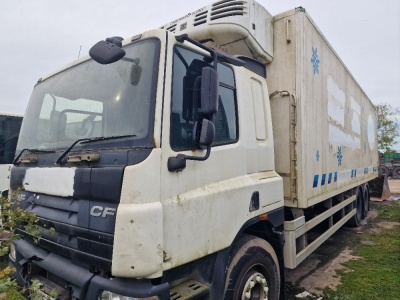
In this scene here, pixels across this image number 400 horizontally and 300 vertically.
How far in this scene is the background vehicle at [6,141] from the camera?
18.2ft

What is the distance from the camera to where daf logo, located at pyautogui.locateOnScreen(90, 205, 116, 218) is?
1.84 m

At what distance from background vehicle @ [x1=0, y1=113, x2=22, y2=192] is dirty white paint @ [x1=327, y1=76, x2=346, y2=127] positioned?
18.4 ft

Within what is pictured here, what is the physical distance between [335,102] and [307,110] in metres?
1.56

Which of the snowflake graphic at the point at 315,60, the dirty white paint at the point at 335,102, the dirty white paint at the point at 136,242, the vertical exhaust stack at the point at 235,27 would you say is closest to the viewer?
the dirty white paint at the point at 136,242

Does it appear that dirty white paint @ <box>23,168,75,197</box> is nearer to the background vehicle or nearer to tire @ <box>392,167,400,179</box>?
the background vehicle

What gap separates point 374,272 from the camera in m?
4.41

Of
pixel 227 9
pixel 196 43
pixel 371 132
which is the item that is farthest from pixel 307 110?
pixel 371 132

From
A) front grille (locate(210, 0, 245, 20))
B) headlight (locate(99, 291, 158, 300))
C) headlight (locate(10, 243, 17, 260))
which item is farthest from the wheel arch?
front grille (locate(210, 0, 245, 20))

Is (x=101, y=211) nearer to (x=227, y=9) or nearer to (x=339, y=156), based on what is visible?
(x=227, y=9)

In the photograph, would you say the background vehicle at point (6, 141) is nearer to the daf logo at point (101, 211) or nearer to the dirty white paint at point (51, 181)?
the dirty white paint at point (51, 181)

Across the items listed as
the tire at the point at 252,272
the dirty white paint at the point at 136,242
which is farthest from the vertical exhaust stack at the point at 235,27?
the dirty white paint at the point at 136,242

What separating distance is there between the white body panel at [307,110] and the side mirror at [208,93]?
161 cm

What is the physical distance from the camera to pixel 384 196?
34.5ft

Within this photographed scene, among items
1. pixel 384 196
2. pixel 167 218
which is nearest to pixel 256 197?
pixel 167 218
